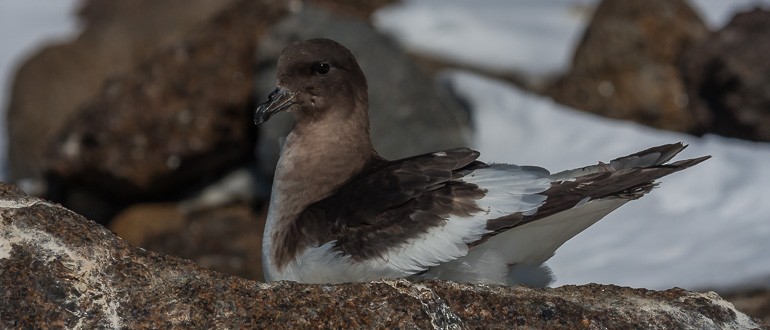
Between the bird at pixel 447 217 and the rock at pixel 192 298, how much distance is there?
Answer: 1.80 feet

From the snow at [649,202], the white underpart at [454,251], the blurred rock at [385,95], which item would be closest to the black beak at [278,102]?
the white underpart at [454,251]

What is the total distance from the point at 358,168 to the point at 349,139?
0.24m

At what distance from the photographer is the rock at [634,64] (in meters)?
17.1

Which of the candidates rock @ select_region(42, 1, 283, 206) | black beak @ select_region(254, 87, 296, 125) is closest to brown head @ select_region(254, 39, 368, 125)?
black beak @ select_region(254, 87, 296, 125)

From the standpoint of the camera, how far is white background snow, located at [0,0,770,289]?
12219 mm

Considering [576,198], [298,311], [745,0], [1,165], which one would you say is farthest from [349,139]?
[745,0]

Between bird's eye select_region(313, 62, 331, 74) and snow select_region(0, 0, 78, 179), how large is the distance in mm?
16413

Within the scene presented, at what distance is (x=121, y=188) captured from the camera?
16.7 meters

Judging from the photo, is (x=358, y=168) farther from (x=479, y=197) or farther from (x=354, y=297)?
(x=354, y=297)

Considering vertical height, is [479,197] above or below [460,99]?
below

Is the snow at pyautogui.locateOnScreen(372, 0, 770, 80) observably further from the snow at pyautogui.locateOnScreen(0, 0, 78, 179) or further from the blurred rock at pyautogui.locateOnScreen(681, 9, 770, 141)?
the snow at pyautogui.locateOnScreen(0, 0, 78, 179)

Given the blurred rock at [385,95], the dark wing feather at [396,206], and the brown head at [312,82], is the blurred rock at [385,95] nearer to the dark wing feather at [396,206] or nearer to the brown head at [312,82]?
the brown head at [312,82]

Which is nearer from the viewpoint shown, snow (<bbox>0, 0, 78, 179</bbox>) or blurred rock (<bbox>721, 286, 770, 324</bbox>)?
blurred rock (<bbox>721, 286, 770, 324</bbox>)

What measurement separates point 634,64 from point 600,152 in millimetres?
3216
